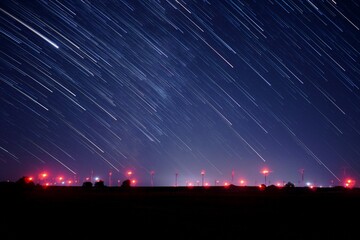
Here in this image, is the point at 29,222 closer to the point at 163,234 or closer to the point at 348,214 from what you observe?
the point at 163,234

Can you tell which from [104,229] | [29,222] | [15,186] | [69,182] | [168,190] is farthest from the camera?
[69,182]

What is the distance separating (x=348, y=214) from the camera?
16188 mm

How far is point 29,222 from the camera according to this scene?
44.0ft

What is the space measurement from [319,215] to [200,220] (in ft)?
20.5

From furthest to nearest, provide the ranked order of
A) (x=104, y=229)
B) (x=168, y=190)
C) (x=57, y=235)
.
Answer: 1. (x=168, y=190)
2. (x=104, y=229)
3. (x=57, y=235)

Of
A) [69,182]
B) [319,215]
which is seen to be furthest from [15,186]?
[69,182]

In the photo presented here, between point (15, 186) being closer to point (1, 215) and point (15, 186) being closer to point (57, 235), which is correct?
point (1, 215)

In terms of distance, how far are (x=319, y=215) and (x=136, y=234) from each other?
31.2 ft

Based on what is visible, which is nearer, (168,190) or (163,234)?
(163,234)

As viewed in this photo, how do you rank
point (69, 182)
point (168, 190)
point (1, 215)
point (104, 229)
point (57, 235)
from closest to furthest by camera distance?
point (57, 235)
point (104, 229)
point (1, 215)
point (168, 190)
point (69, 182)

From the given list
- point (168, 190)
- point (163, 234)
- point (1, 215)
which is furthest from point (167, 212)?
point (168, 190)

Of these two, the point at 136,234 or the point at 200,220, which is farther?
the point at 200,220

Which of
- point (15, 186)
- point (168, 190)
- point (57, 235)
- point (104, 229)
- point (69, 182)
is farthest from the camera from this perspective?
point (69, 182)

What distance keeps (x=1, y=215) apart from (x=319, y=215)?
14965mm
